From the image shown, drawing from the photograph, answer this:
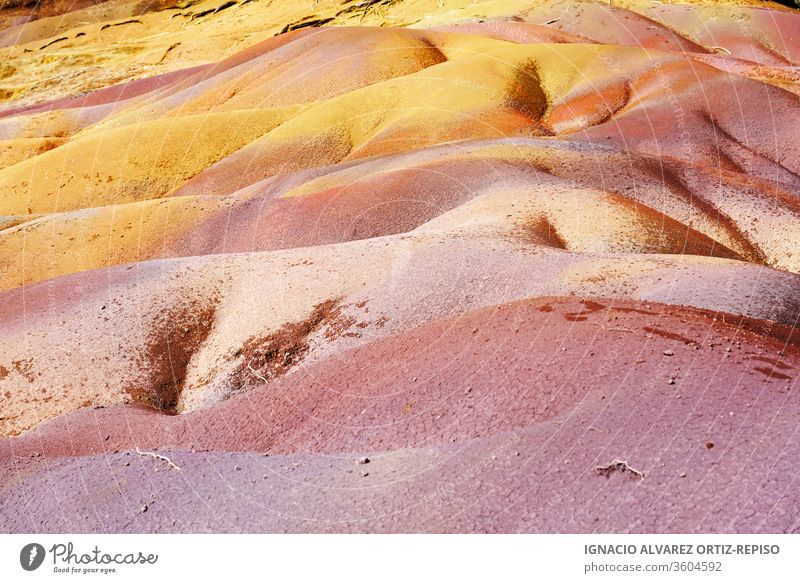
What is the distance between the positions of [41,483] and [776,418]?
670cm

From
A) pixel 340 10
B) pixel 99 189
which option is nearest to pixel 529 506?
pixel 99 189

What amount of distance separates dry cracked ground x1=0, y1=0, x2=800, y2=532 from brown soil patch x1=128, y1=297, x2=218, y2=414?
50mm

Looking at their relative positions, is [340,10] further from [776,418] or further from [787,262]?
[776,418]

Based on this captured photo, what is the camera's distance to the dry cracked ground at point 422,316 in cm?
604

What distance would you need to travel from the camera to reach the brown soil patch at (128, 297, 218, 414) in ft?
36.3
